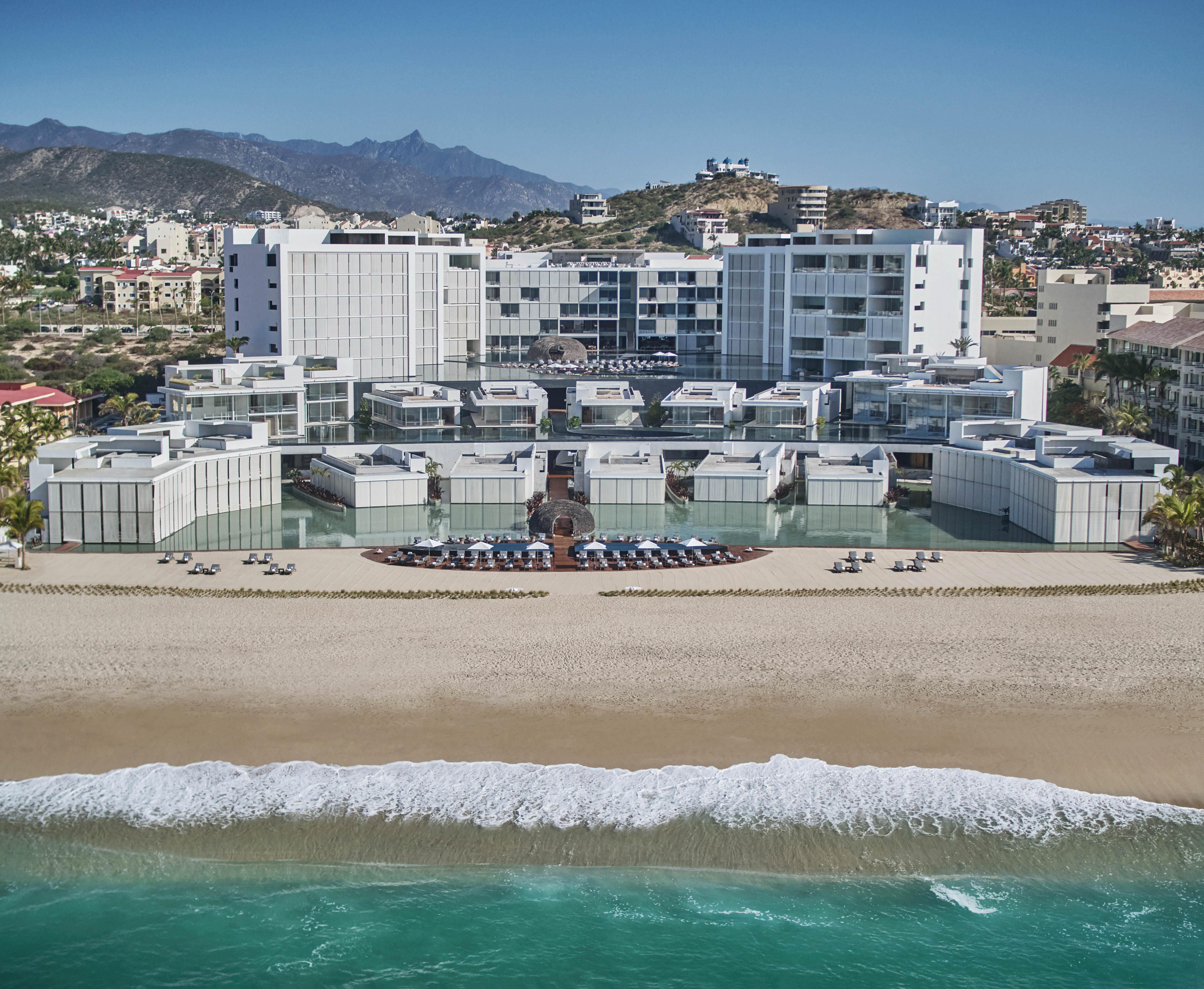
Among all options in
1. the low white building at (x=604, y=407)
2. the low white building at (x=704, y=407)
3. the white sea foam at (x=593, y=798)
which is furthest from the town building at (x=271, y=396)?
the white sea foam at (x=593, y=798)

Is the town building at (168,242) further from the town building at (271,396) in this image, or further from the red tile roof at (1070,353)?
the red tile roof at (1070,353)

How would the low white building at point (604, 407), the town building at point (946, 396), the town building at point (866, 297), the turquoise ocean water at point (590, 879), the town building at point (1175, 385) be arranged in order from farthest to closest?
the town building at point (866, 297)
the low white building at point (604, 407)
the town building at point (1175, 385)
the town building at point (946, 396)
the turquoise ocean water at point (590, 879)

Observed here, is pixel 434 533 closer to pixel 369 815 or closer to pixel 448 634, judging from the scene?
pixel 448 634

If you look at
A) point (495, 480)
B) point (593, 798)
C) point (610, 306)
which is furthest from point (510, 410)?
point (593, 798)

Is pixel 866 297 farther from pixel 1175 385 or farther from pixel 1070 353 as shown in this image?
pixel 1175 385

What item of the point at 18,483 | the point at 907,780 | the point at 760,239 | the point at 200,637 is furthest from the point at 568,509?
the point at 760,239

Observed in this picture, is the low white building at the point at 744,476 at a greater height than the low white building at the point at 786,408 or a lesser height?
lesser
